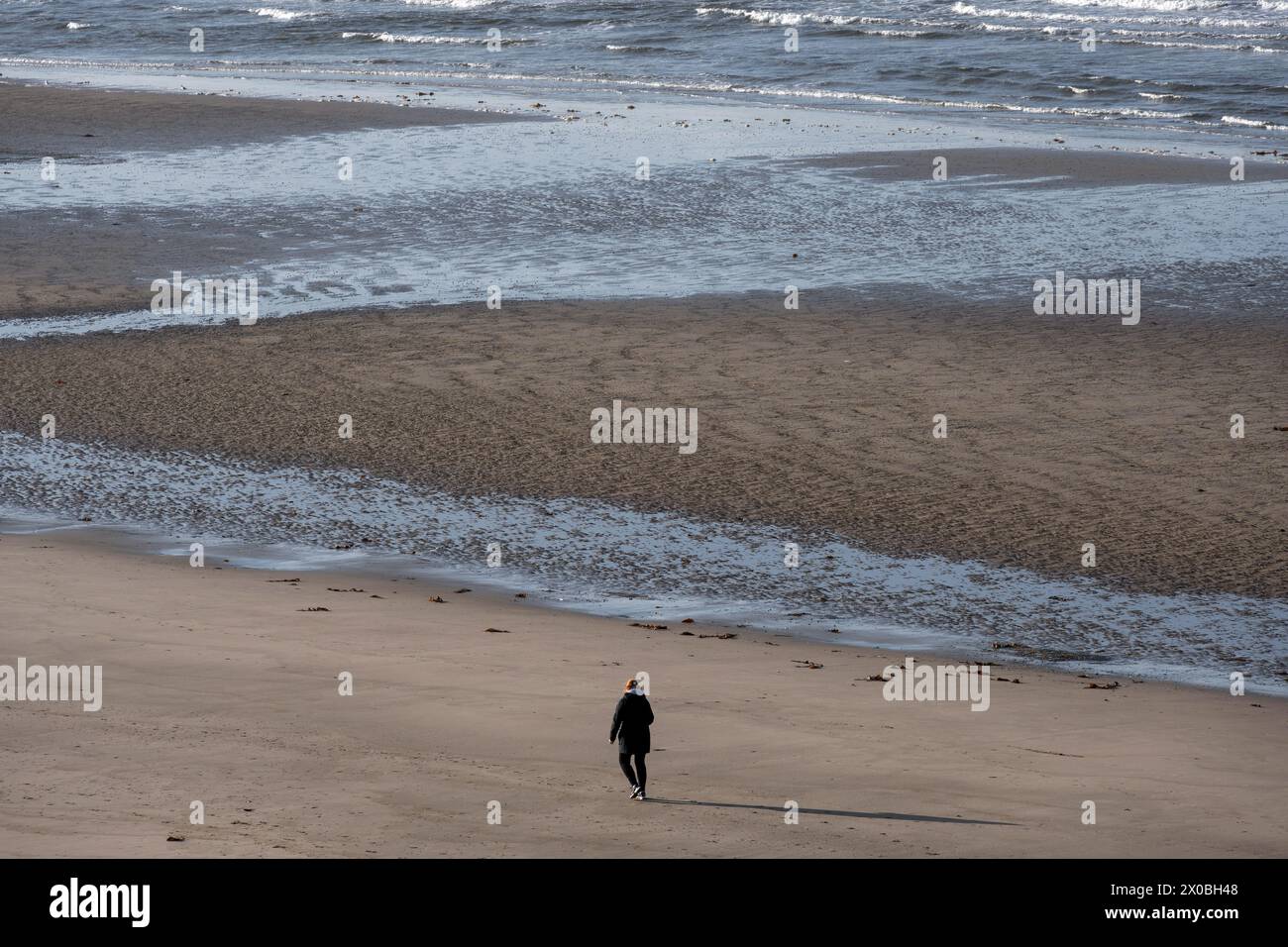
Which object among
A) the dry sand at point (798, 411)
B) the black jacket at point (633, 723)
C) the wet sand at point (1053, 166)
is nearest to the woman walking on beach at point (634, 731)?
the black jacket at point (633, 723)

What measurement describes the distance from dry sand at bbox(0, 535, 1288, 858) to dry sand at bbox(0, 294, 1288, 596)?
2.79 meters

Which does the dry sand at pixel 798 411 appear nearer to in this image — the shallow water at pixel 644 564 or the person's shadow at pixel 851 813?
the shallow water at pixel 644 564

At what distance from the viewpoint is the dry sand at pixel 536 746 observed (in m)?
8.35

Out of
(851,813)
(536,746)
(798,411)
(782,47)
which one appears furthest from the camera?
(782,47)

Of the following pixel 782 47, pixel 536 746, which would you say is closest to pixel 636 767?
pixel 536 746

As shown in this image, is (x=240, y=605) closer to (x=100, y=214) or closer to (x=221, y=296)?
(x=221, y=296)

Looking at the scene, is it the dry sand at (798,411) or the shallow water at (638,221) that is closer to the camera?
the dry sand at (798,411)

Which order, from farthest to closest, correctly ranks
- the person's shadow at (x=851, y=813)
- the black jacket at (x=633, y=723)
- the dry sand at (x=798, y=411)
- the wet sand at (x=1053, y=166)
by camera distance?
the wet sand at (x=1053, y=166)
the dry sand at (x=798, y=411)
the black jacket at (x=633, y=723)
the person's shadow at (x=851, y=813)

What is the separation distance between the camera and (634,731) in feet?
28.7

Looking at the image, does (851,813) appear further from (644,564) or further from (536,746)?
(644,564)

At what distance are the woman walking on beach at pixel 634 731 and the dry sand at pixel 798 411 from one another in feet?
16.8

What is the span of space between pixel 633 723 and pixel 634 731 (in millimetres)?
43

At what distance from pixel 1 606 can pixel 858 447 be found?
7579 mm

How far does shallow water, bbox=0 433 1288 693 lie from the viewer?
38.9 feet
